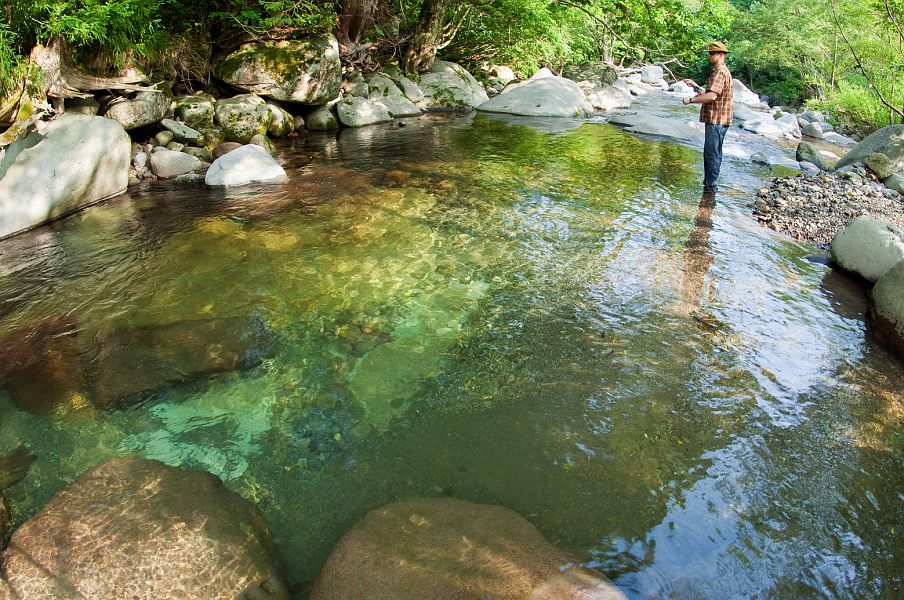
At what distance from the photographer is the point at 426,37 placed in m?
16.3

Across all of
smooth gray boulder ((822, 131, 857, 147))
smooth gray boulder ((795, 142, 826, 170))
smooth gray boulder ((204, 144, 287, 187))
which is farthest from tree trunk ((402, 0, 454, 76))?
smooth gray boulder ((822, 131, 857, 147))

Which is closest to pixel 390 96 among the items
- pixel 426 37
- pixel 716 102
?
pixel 426 37

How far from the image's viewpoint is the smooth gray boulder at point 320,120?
502 inches

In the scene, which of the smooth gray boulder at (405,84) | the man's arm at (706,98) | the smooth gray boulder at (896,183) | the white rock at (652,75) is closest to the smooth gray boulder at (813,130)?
the smooth gray boulder at (896,183)

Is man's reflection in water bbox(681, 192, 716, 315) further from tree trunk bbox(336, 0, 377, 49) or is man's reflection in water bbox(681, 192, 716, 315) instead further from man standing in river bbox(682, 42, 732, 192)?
tree trunk bbox(336, 0, 377, 49)

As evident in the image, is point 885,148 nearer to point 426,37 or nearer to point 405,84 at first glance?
point 405,84

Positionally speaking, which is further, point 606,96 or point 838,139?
point 606,96

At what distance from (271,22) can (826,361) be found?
1099 centimetres

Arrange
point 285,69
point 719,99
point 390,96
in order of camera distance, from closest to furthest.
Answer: point 719,99 < point 285,69 < point 390,96

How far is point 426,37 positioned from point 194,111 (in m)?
8.44

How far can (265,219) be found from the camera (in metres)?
7.11

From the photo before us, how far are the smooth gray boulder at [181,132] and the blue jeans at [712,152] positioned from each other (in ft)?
27.3

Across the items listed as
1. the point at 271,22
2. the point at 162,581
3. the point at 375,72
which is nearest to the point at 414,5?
the point at 375,72

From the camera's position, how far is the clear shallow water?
296cm
